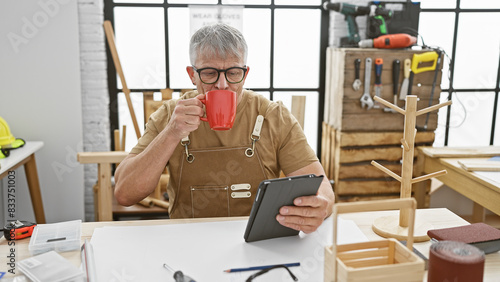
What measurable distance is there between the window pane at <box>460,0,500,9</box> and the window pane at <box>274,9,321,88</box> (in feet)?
3.68

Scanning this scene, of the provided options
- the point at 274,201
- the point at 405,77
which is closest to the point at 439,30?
the point at 405,77

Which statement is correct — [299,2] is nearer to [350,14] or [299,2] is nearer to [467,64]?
[350,14]

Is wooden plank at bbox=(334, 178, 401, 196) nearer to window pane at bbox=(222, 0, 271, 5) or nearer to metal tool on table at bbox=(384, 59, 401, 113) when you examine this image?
metal tool on table at bbox=(384, 59, 401, 113)

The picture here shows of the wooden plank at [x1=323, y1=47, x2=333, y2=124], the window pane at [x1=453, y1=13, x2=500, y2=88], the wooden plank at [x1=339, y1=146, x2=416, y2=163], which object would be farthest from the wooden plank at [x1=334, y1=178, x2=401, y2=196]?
the window pane at [x1=453, y1=13, x2=500, y2=88]

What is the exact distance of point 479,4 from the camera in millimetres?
3477

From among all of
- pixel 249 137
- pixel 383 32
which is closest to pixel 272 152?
pixel 249 137

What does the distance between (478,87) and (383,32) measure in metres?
1.10


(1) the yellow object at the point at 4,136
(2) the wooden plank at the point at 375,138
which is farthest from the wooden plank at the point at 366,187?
(1) the yellow object at the point at 4,136

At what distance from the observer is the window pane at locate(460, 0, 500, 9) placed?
3.46 meters

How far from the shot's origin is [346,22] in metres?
3.25

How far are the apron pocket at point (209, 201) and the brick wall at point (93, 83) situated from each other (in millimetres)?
1690

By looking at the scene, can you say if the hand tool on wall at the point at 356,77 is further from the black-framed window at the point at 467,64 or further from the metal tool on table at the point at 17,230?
the metal tool on table at the point at 17,230

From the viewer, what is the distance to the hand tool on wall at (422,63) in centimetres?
297

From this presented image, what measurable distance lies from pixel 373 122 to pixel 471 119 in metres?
1.09
